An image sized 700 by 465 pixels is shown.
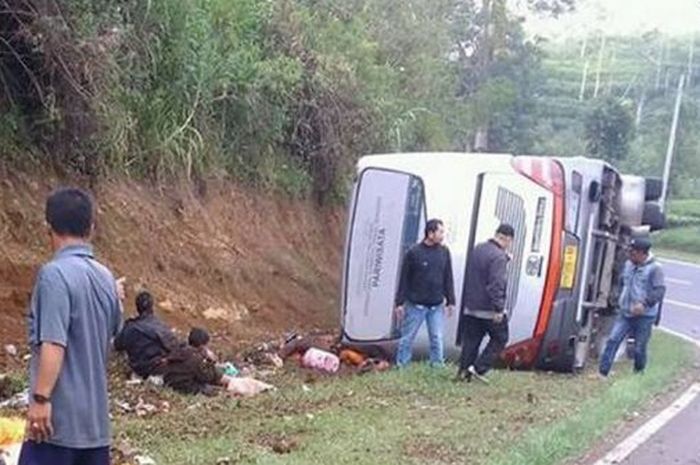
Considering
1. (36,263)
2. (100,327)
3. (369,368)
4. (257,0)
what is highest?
(257,0)

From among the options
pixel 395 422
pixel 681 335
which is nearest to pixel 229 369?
pixel 395 422

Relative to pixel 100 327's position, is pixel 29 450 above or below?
below

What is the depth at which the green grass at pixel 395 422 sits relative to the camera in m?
7.39

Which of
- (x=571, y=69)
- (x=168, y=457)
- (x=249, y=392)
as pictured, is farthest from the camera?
(x=571, y=69)

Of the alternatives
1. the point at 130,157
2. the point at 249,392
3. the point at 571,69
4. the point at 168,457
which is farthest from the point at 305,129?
the point at 571,69

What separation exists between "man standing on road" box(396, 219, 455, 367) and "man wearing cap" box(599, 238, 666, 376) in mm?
2241

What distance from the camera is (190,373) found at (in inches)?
379

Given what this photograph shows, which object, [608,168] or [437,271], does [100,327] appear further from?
[608,168]

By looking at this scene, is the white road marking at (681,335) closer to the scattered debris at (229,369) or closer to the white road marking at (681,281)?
the scattered debris at (229,369)

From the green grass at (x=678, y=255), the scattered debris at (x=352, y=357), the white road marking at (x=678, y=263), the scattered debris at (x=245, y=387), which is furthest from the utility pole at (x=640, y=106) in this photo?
the scattered debris at (x=245, y=387)

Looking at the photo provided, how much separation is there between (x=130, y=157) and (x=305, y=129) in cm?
499

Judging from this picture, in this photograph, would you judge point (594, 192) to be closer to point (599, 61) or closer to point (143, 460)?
point (143, 460)

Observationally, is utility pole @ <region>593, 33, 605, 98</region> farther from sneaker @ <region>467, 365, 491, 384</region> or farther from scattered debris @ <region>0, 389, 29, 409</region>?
scattered debris @ <region>0, 389, 29, 409</region>

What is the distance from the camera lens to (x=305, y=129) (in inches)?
696
